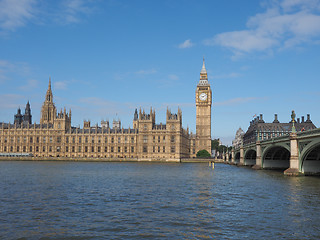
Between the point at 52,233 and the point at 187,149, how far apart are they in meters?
158

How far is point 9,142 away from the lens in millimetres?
164500

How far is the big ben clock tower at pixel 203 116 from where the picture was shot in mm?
173750

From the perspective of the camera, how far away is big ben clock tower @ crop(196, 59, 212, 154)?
570 ft

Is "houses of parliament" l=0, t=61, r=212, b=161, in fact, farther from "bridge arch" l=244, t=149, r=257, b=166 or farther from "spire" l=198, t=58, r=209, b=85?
"bridge arch" l=244, t=149, r=257, b=166

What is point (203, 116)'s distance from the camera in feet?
581

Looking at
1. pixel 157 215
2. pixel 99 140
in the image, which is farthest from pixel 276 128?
pixel 157 215

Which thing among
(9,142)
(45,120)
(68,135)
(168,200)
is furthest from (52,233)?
(45,120)

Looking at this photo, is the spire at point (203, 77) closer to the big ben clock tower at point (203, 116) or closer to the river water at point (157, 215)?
the big ben clock tower at point (203, 116)

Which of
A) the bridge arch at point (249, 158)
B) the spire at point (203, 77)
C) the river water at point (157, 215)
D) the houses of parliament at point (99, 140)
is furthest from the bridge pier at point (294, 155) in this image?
the spire at point (203, 77)

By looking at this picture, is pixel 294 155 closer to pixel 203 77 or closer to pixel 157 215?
pixel 157 215

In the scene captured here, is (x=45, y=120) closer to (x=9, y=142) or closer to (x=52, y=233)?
(x=9, y=142)

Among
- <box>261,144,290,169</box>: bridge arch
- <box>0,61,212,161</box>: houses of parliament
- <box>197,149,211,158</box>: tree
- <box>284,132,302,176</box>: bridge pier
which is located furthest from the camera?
<box>197,149,211,158</box>: tree

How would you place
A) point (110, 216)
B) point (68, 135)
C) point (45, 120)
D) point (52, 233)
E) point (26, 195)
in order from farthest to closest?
point (45, 120), point (68, 135), point (26, 195), point (110, 216), point (52, 233)

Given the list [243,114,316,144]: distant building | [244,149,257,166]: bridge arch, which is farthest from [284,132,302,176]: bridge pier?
[243,114,316,144]: distant building
